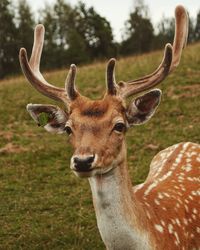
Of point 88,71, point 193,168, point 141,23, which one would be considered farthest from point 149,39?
point 193,168

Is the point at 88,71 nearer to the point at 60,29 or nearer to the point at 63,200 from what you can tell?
the point at 63,200

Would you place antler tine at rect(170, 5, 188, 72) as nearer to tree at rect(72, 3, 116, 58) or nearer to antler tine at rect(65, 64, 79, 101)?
antler tine at rect(65, 64, 79, 101)

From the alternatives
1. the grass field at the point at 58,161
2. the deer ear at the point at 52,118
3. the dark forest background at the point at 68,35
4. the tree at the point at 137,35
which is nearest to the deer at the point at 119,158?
the deer ear at the point at 52,118

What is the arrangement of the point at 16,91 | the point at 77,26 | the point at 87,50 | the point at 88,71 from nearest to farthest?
the point at 16,91 → the point at 88,71 → the point at 87,50 → the point at 77,26

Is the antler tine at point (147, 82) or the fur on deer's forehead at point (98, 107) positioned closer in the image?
the fur on deer's forehead at point (98, 107)

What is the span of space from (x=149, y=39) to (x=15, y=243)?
130 feet

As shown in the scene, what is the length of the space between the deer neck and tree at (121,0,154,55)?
37.4m

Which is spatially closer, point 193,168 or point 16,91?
point 193,168

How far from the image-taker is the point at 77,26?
3994 cm

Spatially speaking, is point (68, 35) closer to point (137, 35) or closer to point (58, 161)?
point (137, 35)

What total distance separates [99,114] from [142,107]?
1.54ft

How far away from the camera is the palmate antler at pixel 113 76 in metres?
4.30

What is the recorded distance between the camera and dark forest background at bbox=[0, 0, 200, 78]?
36.0 metres

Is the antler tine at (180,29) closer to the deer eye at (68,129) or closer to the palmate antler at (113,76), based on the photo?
the palmate antler at (113,76)
